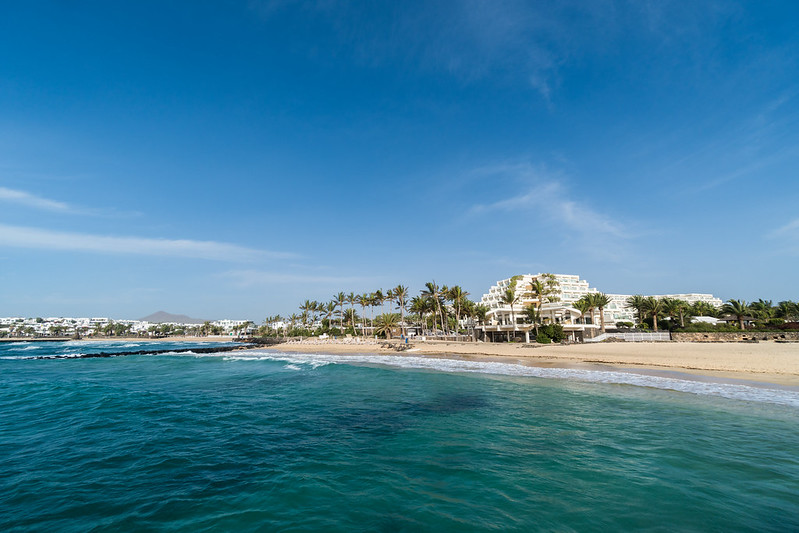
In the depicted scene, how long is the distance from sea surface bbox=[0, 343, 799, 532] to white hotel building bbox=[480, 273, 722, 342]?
4226 cm

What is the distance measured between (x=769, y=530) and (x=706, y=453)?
436cm

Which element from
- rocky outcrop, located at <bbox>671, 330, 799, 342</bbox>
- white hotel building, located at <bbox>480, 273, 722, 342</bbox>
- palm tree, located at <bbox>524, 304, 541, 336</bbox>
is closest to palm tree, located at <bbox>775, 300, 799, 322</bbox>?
rocky outcrop, located at <bbox>671, 330, 799, 342</bbox>

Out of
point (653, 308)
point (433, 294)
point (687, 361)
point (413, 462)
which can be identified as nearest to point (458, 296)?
point (433, 294)

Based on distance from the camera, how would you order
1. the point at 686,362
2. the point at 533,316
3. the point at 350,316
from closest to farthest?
1. the point at 686,362
2. the point at 533,316
3. the point at 350,316

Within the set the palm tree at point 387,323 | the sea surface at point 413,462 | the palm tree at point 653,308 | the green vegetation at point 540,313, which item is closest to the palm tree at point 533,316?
the green vegetation at point 540,313

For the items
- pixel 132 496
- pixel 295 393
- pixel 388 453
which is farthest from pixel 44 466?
pixel 295 393

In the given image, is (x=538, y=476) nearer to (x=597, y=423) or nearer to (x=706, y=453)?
(x=706, y=453)

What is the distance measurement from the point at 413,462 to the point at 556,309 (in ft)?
215

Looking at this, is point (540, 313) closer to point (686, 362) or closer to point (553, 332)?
point (553, 332)

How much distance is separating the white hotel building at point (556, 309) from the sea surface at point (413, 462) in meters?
42.3

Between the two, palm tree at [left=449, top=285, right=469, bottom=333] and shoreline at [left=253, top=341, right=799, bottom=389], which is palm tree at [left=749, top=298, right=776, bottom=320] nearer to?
shoreline at [left=253, top=341, right=799, bottom=389]

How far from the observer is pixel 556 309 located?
225 feet

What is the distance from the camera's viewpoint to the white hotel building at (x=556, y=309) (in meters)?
63.3

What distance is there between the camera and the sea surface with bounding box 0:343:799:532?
23.5ft
